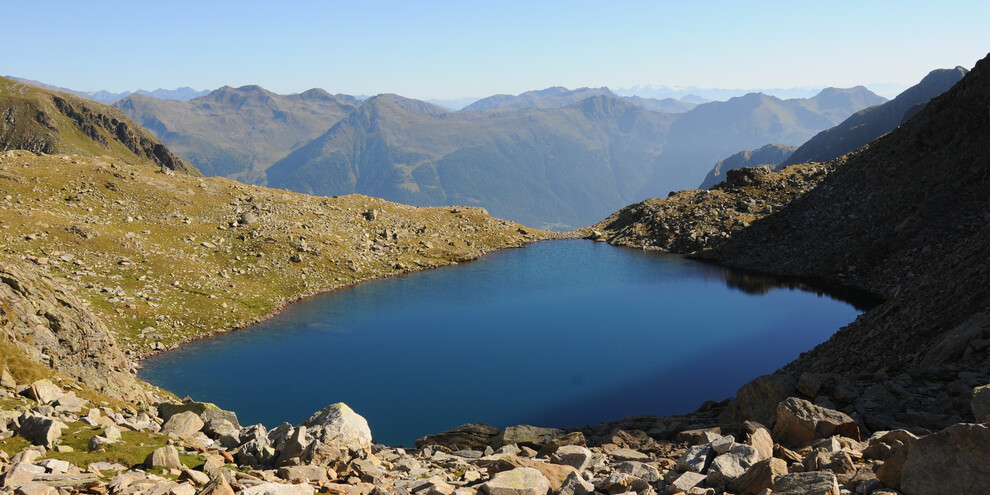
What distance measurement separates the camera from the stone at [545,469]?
18.5 meters

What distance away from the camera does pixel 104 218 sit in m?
78.2

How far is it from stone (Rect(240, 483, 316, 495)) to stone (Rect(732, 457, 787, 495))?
38.4 feet

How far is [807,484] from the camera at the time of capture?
46.0ft

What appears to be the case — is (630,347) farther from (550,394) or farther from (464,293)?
(464,293)

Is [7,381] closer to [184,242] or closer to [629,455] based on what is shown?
[629,455]

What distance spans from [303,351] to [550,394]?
2699cm

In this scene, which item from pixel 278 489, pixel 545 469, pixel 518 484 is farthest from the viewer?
pixel 545 469

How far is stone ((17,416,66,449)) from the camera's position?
17.2 meters

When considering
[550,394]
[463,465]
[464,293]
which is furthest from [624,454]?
[464,293]

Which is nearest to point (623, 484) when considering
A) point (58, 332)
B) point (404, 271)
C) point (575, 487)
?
point (575, 487)

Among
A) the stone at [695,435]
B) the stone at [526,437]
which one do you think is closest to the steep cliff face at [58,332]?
the stone at [526,437]

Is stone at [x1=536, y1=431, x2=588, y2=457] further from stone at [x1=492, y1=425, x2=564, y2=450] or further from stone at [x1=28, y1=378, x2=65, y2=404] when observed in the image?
stone at [x1=28, y1=378, x2=65, y2=404]

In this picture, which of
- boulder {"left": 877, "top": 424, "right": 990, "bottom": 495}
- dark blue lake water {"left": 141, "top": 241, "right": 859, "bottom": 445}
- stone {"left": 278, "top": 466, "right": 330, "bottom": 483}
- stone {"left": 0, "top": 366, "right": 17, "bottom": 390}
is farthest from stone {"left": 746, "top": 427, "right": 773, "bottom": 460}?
stone {"left": 0, "top": 366, "right": 17, "bottom": 390}

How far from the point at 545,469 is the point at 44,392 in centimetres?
1869
